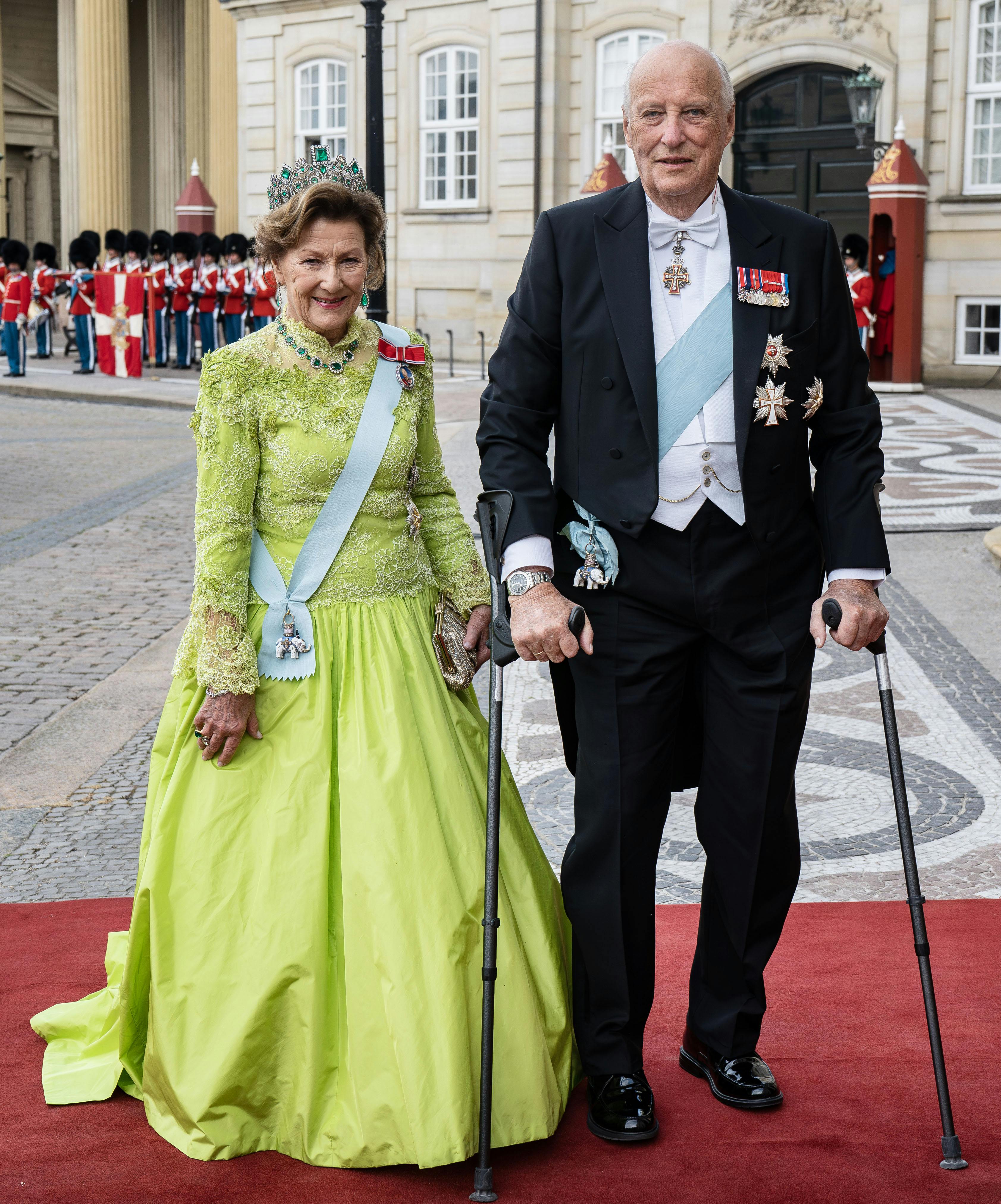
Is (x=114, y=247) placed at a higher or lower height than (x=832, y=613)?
higher

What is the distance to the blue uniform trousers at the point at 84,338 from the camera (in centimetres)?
2319

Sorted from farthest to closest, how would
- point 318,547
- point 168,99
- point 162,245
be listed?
point 168,99 → point 162,245 → point 318,547

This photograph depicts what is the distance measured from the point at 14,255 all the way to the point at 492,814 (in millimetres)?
24149

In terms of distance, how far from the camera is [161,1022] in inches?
114

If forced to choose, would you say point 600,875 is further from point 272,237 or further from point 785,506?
point 272,237

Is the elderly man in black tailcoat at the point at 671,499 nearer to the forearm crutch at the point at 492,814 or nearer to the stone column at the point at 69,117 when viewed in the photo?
the forearm crutch at the point at 492,814

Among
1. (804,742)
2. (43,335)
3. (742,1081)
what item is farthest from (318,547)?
(43,335)

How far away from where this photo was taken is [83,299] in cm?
2322

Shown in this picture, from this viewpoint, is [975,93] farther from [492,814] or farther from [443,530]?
[492,814]

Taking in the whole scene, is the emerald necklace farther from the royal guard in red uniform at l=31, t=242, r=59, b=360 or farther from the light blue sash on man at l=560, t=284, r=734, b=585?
the royal guard in red uniform at l=31, t=242, r=59, b=360

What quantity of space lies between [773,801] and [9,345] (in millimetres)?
21798

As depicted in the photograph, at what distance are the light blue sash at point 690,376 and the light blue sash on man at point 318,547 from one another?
530 mm

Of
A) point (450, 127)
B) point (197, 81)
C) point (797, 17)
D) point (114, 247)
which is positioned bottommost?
point (114, 247)

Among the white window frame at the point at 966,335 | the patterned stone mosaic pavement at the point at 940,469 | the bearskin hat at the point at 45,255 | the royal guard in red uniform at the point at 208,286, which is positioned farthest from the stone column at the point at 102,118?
the patterned stone mosaic pavement at the point at 940,469
